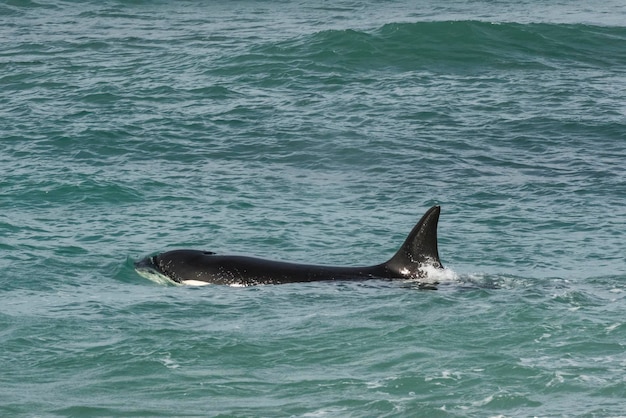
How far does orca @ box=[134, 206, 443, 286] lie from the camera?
73.2 ft

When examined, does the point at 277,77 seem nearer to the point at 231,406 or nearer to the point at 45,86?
the point at 45,86

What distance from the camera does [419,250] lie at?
22375mm

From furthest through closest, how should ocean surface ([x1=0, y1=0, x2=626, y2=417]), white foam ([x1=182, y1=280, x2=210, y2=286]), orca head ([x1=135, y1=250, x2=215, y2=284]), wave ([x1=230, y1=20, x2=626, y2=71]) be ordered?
1. wave ([x1=230, y1=20, x2=626, y2=71])
2. orca head ([x1=135, y1=250, x2=215, y2=284])
3. white foam ([x1=182, y1=280, x2=210, y2=286])
4. ocean surface ([x1=0, y1=0, x2=626, y2=417])

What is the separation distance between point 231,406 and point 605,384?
5048mm

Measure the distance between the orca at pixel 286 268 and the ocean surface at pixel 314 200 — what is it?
356mm

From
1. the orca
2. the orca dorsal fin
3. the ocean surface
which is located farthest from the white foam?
the orca dorsal fin

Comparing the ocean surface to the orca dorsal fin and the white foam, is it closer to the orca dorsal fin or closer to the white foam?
the white foam

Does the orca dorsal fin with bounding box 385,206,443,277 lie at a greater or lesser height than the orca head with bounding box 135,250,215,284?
greater

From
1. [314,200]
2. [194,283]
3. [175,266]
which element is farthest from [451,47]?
[194,283]

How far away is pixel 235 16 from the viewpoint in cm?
5294

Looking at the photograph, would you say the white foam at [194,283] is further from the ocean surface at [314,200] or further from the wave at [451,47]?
the wave at [451,47]

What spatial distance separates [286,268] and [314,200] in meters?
6.41

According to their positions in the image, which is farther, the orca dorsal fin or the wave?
the wave

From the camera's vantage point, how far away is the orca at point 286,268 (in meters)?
22.3
